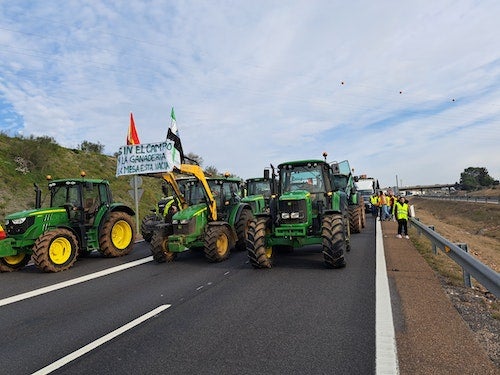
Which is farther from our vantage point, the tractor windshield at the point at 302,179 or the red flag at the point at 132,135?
the red flag at the point at 132,135

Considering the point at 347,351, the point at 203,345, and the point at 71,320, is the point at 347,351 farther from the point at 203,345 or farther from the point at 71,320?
the point at 71,320

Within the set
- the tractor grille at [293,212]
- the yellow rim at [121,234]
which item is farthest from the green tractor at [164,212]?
the tractor grille at [293,212]

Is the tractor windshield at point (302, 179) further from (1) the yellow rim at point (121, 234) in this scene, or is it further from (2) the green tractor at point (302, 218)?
(1) the yellow rim at point (121, 234)

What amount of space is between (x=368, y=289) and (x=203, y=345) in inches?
131

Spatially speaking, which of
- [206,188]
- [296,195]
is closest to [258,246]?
[296,195]

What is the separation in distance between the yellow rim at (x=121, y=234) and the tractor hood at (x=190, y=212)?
2.60 meters

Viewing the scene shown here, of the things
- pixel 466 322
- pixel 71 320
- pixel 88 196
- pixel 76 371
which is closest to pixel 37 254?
pixel 88 196

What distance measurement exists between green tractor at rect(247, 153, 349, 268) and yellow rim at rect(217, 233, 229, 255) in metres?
1.31

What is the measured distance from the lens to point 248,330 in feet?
15.7

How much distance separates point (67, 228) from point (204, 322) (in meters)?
6.44

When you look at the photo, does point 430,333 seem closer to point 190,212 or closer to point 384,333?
point 384,333

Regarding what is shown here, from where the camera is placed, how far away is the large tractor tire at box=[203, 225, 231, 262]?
938 cm

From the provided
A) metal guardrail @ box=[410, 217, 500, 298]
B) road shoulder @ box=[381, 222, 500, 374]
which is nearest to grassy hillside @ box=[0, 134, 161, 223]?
road shoulder @ box=[381, 222, 500, 374]

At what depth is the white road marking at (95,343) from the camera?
3976 mm
